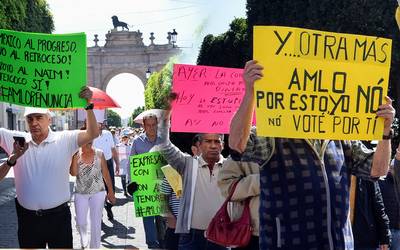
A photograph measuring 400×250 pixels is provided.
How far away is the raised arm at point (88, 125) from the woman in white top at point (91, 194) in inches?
103

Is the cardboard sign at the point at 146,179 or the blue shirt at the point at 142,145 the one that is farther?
the blue shirt at the point at 142,145

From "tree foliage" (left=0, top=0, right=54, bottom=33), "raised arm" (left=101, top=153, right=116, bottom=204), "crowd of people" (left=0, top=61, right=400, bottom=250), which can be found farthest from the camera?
"tree foliage" (left=0, top=0, right=54, bottom=33)

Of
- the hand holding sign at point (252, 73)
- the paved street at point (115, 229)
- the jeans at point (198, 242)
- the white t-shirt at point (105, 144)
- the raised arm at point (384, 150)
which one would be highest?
the hand holding sign at point (252, 73)

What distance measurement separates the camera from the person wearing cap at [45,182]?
4559 millimetres

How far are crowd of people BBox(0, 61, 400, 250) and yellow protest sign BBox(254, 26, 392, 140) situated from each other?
84 millimetres

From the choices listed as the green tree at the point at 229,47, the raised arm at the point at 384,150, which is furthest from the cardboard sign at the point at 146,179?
the green tree at the point at 229,47

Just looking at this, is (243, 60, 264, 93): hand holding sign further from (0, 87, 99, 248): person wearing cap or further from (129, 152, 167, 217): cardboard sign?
(129, 152, 167, 217): cardboard sign

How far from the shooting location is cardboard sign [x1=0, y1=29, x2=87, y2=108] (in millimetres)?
4504

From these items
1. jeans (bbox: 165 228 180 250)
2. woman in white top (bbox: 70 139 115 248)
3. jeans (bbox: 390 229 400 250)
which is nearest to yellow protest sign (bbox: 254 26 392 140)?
jeans (bbox: 390 229 400 250)

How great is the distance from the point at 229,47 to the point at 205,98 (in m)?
23.5

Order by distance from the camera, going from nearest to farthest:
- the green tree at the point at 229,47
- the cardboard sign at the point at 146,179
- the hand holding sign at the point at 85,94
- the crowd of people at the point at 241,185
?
1. the crowd of people at the point at 241,185
2. the hand holding sign at the point at 85,94
3. the cardboard sign at the point at 146,179
4. the green tree at the point at 229,47

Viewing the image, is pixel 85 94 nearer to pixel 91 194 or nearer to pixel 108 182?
pixel 108 182

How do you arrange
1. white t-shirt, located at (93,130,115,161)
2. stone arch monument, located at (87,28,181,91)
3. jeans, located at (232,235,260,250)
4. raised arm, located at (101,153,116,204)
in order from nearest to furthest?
jeans, located at (232,235,260,250), raised arm, located at (101,153,116,204), white t-shirt, located at (93,130,115,161), stone arch monument, located at (87,28,181,91)

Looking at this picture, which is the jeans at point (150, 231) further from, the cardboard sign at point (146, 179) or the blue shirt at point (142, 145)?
the blue shirt at point (142, 145)
